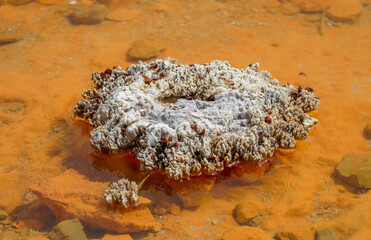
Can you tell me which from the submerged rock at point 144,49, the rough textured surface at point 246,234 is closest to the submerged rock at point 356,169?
the rough textured surface at point 246,234

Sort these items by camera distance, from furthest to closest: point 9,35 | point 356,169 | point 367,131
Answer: point 9,35 → point 367,131 → point 356,169

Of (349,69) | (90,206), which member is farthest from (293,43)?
(90,206)

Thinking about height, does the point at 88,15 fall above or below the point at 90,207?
above

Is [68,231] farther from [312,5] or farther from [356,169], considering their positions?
[312,5]

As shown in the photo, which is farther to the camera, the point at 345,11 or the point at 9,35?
the point at 345,11

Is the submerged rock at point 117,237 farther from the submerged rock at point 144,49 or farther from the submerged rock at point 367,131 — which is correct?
the submerged rock at point 144,49

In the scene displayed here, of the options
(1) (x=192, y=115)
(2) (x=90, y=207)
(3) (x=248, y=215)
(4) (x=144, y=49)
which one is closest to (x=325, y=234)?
(3) (x=248, y=215)
